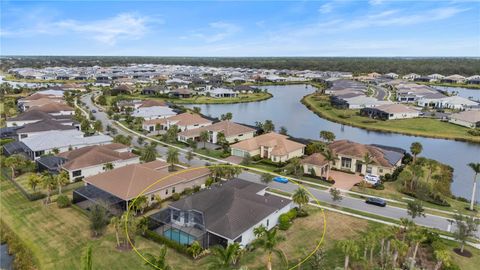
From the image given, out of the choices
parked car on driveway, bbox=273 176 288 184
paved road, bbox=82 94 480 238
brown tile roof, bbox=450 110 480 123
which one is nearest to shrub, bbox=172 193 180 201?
paved road, bbox=82 94 480 238

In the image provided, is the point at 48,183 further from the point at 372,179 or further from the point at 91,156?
the point at 372,179

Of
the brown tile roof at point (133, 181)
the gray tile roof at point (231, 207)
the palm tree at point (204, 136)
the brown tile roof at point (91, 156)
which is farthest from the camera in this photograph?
the palm tree at point (204, 136)

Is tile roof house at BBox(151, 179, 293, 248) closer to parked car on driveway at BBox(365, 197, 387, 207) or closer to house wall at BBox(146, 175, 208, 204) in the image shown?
house wall at BBox(146, 175, 208, 204)

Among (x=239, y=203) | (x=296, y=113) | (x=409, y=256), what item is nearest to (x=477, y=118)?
(x=296, y=113)

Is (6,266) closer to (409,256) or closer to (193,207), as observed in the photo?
(193,207)

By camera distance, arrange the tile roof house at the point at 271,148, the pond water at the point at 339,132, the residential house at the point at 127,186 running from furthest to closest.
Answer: the pond water at the point at 339,132 → the tile roof house at the point at 271,148 → the residential house at the point at 127,186

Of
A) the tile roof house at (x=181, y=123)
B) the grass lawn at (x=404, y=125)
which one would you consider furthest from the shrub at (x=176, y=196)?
the grass lawn at (x=404, y=125)

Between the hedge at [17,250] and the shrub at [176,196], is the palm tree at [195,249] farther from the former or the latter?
the hedge at [17,250]
